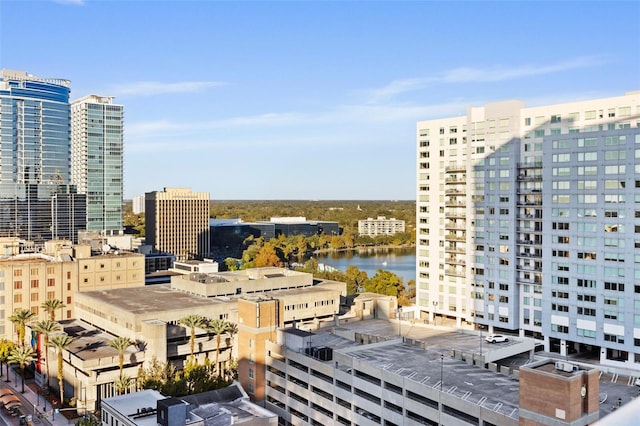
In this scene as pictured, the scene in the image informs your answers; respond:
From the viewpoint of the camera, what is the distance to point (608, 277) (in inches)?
1660

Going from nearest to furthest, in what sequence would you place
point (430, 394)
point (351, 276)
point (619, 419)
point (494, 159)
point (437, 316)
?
point (619, 419), point (430, 394), point (494, 159), point (437, 316), point (351, 276)

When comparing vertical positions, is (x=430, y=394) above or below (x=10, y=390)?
above

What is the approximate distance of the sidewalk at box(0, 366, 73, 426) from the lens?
38.9m

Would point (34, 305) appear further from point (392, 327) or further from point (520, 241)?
point (520, 241)

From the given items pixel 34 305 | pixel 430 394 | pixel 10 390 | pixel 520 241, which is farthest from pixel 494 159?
pixel 34 305

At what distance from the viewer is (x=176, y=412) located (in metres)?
26.0

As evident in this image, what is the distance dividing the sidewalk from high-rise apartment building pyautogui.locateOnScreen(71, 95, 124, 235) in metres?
80.1

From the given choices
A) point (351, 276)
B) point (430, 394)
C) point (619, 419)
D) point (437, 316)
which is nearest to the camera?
point (619, 419)

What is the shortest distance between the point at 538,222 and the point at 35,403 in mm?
39118

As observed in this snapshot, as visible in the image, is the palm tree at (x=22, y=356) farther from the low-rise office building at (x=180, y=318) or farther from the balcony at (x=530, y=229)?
the balcony at (x=530, y=229)

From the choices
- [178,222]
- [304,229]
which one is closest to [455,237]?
[178,222]

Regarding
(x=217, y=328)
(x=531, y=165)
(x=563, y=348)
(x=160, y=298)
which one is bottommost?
(x=563, y=348)

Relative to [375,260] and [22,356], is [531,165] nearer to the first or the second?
[22,356]

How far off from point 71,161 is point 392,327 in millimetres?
105490
